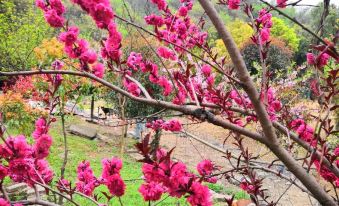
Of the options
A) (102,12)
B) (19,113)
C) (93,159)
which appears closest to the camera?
(102,12)

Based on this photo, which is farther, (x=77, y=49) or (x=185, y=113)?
(x=77, y=49)

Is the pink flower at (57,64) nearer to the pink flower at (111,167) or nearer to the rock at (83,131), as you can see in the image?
the pink flower at (111,167)

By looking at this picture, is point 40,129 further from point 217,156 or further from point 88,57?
point 217,156

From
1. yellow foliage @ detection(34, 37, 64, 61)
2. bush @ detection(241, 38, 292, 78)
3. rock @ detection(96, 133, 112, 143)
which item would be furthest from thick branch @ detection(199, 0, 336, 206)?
bush @ detection(241, 38, 292, 78)

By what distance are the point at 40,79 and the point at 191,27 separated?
444 centimetres

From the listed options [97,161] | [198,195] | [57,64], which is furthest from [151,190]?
[97,161]

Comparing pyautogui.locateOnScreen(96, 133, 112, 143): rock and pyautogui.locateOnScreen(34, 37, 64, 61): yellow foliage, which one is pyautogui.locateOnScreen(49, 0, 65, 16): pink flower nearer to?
pyautogui.locateOnScreen(96, 133, 112, 143): rock

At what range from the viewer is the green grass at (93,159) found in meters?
7.84

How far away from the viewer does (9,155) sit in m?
1.63

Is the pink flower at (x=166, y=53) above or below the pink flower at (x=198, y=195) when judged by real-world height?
above

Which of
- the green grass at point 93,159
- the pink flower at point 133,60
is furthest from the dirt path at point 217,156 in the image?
the pink flower at point 133,60

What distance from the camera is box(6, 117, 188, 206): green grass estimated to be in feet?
25.7

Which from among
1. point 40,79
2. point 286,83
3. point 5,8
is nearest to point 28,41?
point 5,8

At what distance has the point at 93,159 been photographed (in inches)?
421
